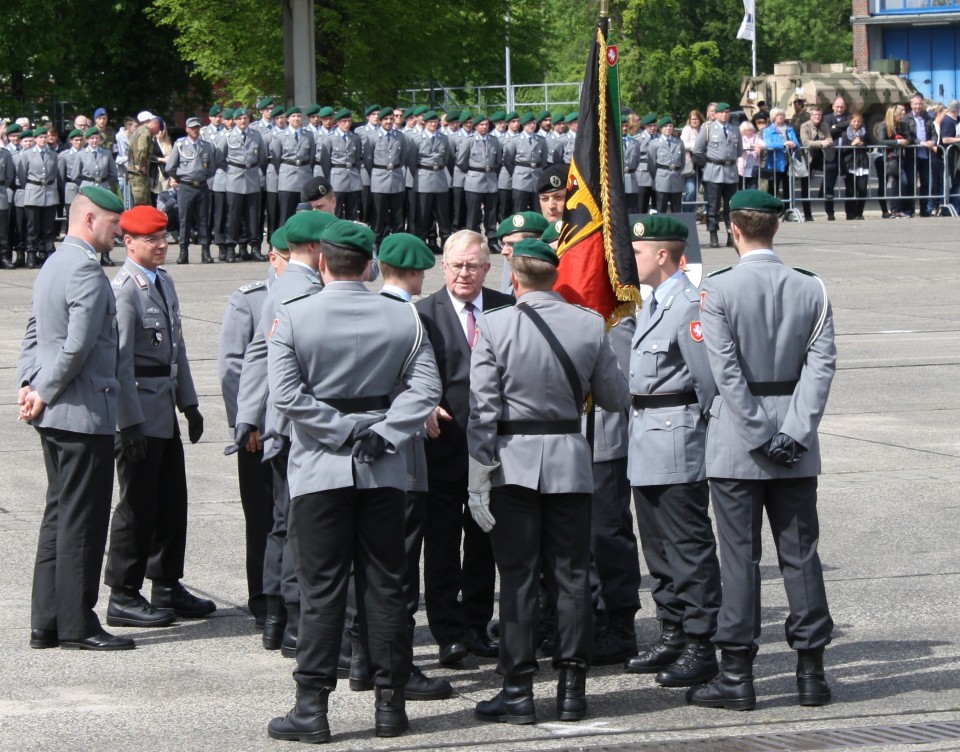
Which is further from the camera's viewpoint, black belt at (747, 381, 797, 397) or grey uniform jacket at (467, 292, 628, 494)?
black belt at (747, 381, 797, 397)

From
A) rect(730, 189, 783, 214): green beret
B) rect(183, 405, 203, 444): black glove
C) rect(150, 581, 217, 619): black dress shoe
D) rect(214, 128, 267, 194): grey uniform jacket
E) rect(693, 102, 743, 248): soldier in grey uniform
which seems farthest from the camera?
rect(693, 102, 743, 248): soldier in grey uniform

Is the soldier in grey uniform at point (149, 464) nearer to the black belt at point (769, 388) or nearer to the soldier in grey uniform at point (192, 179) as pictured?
the black belt at point (769, 388)

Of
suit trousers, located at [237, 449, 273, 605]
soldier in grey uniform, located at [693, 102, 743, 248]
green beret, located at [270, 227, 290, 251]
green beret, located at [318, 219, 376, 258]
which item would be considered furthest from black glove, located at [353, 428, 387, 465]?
soldier in grey uniform, located at [693, 102, 743, 248]

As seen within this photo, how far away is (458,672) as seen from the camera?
22.2 ft

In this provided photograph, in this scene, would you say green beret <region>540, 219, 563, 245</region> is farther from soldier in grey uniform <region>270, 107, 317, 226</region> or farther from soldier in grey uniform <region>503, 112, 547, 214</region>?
soldier in grey uniform <region>503, 112, 547, 214</region>

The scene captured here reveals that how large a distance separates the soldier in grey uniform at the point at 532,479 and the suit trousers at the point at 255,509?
1.60 meters

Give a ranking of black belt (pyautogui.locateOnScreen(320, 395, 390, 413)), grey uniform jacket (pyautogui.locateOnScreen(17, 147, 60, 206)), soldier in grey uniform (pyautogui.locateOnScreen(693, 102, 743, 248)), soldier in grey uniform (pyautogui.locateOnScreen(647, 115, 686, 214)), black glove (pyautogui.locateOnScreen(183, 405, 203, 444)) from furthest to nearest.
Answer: soldier in grey uniform (pyautogui.locateOnScreen(647, 115, 686, 214)) → soldier in grey uniform (pyautogui.locateOnScreen(693, 102, 743, 248)) → grey uniform jacket (pyautogui.locateOnScreen(17, 147, 60, 206)) → black glove (pyautogui.locateOnScreen(183, 405, 203, 444)) → black belt (pyautogui.locateOnScreen(320, 395, 390, 413))

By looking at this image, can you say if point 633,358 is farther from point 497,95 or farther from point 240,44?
point 497,95

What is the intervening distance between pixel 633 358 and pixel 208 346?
954cm

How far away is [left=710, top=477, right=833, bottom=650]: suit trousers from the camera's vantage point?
20.2 ft

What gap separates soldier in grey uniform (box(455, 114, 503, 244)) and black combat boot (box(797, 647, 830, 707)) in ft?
63.2

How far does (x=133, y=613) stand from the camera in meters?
7.52

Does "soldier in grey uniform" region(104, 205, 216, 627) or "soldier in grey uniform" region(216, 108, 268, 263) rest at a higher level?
"soldier in grey uniform" region(216, 108, 268, 263)

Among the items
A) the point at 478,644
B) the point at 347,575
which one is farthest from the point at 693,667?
the point at 347,575
